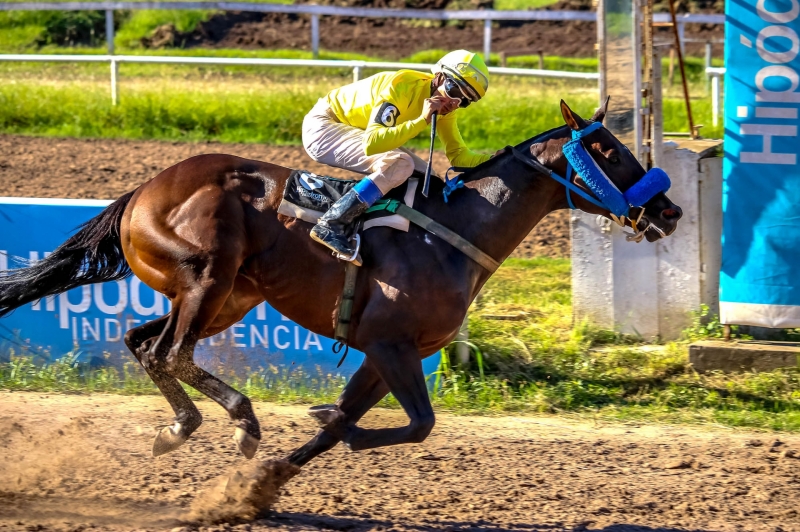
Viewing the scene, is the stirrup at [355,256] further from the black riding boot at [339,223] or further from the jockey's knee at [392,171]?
the jockey's knee at [392,171]

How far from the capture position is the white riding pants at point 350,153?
523 cm

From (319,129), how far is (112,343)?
2648 mm

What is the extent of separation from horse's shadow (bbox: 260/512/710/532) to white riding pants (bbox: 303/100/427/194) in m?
1.56

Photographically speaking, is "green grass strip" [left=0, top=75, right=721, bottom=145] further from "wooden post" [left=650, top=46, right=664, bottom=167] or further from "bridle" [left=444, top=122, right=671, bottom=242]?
"bridle" [left=444, top=122, right=671, bottom=242]

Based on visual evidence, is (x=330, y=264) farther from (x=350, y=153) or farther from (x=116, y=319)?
(x=116, y=319)

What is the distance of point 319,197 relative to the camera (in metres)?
5.30

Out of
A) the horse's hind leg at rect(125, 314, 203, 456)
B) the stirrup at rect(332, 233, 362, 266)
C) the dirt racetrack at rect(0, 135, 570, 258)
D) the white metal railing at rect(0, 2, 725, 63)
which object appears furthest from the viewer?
the white metal railing at rect(0, 2, 725, 63)

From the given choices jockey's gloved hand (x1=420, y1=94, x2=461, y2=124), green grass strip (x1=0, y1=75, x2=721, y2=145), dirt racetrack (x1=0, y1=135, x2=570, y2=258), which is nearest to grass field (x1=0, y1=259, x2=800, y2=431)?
jockey's gloved hand (x1=420, y1=94, x2=461, y2=124)

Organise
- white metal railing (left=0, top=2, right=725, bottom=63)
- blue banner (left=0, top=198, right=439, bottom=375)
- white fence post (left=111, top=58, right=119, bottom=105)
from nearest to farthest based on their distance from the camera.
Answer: blue banner (left=0, top=198, right=439, bottom=375), white fence post (left=111, top=58, right=119, bottom=105), white metal railing (left=0, top=2, right=725, bottom=63)

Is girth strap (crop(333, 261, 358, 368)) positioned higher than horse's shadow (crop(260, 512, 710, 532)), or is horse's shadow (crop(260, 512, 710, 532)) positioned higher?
girth strap (crop(333, 261, 358, 368))

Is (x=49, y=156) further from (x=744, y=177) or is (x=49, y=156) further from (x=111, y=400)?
(x=744, y=177)

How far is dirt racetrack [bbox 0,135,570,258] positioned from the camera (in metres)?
10.8

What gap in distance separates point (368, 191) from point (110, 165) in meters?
7.76

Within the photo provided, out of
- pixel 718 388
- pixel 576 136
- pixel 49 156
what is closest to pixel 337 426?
pixel 576 136
